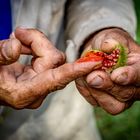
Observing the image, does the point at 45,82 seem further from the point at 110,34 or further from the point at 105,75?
the point at 110,34

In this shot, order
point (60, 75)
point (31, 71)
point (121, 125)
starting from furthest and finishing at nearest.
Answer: point (121, 125) → point (31, 71) → point (60, 75)

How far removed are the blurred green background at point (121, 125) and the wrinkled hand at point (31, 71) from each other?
1629 mm

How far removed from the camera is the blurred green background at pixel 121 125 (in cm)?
326

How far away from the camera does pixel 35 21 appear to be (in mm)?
1997

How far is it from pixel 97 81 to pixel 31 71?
9.4 inches

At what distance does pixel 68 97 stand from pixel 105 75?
71 cm

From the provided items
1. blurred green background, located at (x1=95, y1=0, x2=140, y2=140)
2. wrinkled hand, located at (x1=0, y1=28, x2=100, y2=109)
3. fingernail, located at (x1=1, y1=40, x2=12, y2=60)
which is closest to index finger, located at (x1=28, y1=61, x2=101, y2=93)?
wrinkled hand, located at (x1=0, y1=28, x2=100, y2=109)

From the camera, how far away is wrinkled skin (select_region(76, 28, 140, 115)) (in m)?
1.55

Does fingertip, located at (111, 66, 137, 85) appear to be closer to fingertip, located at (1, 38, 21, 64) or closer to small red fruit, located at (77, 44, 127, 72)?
small red fruit, located at (77, 44, 127, 72)

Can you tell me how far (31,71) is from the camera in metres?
1.66

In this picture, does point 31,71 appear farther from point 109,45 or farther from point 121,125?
point 121,125

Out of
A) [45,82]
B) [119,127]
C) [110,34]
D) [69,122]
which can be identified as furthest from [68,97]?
[119,127]

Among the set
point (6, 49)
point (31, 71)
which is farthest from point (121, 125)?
point (6, 49)

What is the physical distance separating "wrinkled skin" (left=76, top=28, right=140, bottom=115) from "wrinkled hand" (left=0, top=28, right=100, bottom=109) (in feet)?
0.24
